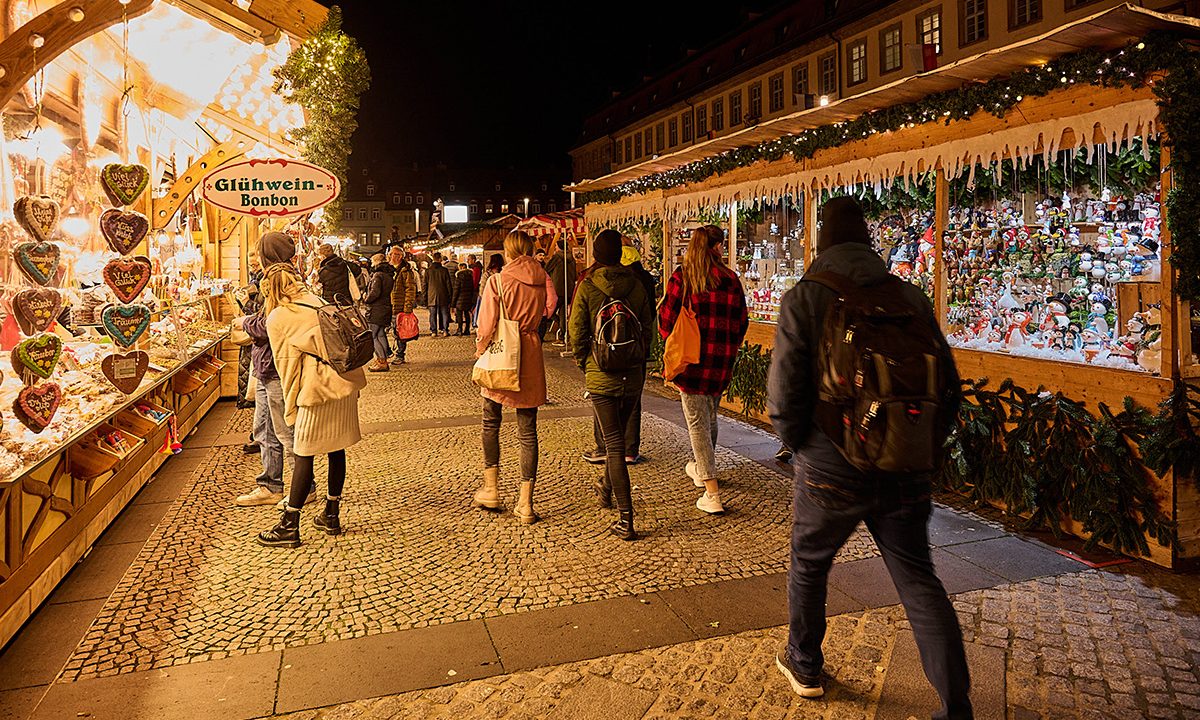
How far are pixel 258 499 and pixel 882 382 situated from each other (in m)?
4.98

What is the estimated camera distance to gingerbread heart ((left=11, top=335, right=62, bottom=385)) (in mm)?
3879

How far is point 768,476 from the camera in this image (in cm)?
666

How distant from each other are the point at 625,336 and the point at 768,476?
90.1 inches

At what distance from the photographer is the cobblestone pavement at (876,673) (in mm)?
3197

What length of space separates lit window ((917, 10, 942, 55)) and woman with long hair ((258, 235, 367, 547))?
85.3ft

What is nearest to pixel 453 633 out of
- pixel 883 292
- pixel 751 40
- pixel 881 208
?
pixel 883 292

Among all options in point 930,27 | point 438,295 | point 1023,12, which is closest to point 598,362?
point 438,295

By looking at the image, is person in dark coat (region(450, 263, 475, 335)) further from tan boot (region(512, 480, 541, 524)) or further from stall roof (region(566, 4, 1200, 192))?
tan boot (region(512, 480, 541, 524))

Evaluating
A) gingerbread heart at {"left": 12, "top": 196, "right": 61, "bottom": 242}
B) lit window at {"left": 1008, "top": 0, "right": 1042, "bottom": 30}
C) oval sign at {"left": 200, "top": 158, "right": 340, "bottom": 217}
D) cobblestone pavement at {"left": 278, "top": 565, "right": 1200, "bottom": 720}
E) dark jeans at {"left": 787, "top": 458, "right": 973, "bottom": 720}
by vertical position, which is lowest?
cobblestone pavement at {"left": 278, "top": 565, "right": 1200, "bottom": 720}

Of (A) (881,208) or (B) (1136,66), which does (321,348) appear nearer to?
(B) (1136,66)

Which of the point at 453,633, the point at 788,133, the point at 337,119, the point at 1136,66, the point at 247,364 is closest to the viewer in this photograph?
the point at 453,633

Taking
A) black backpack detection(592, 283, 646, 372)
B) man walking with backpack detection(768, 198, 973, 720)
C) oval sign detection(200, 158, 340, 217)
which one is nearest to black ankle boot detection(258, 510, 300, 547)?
black backpack detection(592, 283, 646, 372)

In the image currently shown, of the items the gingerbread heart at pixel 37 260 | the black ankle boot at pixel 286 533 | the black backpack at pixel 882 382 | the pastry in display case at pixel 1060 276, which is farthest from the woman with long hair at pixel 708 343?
the gingerbread heart at pixel 37 260

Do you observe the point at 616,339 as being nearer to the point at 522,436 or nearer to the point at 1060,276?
the point at 522,436
